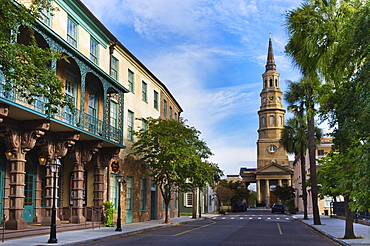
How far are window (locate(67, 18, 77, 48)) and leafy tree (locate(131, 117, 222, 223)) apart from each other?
918 cm

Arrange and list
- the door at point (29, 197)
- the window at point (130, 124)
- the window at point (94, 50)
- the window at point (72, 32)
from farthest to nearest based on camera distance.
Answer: the window at point (130, 124) < the window at point (94, 50) < the window at point (72, 32) < the door at point (29, 197)

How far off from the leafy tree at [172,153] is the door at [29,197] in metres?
9.52

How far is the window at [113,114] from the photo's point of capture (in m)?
28.6

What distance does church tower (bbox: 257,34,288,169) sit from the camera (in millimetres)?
117688

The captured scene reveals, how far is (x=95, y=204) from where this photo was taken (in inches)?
1039

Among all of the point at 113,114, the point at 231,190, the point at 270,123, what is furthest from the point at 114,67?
the point at 270,123

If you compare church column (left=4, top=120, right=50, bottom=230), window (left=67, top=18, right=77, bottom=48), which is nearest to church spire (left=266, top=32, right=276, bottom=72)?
window (left=67, top=18, right=77, bottom=48)

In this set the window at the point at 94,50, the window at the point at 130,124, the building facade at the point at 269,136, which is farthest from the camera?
the building facade at the point at 269,136

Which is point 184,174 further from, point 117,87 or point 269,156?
point 269,156

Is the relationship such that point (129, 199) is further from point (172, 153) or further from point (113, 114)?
point (113, 114)

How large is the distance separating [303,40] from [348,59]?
2081mm

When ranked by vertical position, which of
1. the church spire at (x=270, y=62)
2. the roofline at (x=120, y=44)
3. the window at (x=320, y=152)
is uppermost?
the church spire at (x=270, y=62)

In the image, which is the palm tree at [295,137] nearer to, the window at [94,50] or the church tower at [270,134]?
the window at [94,50]

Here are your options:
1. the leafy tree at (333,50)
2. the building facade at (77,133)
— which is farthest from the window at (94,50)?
the leafy tree at (333,50)
